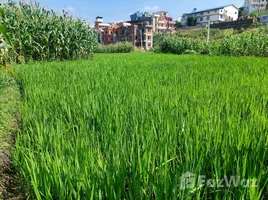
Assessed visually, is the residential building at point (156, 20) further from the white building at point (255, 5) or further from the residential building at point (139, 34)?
the white building at point (255, 5)

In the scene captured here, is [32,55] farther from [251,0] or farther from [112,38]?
[251,0]

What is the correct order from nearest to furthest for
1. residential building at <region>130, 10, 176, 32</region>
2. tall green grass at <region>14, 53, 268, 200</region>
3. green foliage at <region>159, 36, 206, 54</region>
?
tall green grass at <region>14, 53, 268, 200</region>, green foliage at <region>159, 36, 206, 54</region>, residential building at <region>130, 10, 176, 32</region>

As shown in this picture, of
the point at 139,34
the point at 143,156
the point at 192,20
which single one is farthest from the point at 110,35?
the point at 143,156

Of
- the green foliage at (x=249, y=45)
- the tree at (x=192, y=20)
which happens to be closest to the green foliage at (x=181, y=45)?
the green foliage at (x=249, y=45)

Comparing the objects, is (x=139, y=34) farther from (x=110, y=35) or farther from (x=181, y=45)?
(x=181, y=45)

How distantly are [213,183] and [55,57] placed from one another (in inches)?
307

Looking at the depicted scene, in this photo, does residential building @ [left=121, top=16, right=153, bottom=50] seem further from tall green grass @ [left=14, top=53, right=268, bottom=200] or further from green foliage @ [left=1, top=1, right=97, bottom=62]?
tall green grass @ [left=14, top=53, right=268, bottom=200]

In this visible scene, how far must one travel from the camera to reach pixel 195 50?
574 inches

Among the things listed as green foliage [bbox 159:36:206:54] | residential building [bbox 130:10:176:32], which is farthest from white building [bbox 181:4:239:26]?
green foliage [bbox 159:36:206:54]

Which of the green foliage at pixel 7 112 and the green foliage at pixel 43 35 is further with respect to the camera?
the green foliage at pixel 43 35

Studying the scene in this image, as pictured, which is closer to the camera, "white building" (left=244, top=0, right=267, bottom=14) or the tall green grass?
the tall green grass

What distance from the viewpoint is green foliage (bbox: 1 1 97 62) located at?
21.9 ft

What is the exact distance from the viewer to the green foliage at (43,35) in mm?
6660

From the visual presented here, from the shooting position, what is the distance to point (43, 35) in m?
7.09
